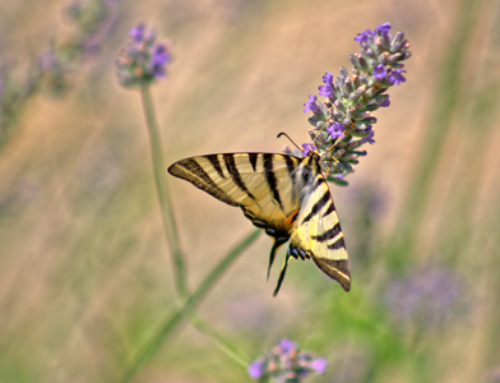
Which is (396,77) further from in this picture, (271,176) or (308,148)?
(271,176)

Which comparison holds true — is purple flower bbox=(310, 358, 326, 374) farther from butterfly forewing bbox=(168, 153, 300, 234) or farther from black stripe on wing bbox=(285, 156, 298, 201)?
black stripe on wing bbox=(285, 156, 298, 201)

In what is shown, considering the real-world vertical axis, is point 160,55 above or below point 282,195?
above

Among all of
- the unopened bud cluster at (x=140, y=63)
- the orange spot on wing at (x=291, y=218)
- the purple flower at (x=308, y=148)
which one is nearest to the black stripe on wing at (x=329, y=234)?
the orange spot on wing at (x=291, y=218)

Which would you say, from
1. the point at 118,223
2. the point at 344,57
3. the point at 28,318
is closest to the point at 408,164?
the point at 344,57

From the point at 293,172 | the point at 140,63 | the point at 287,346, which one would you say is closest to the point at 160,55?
the point at 140,63

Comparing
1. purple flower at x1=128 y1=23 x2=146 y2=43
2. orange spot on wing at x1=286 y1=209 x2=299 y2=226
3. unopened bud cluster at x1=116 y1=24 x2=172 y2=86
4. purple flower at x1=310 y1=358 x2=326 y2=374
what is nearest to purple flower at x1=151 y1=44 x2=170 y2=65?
unopened bud cluster at x1=116 y1=24 x2=172 y2=86

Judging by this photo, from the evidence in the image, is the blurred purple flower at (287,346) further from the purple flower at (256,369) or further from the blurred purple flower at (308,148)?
the blurred purple flower at (308,148)
